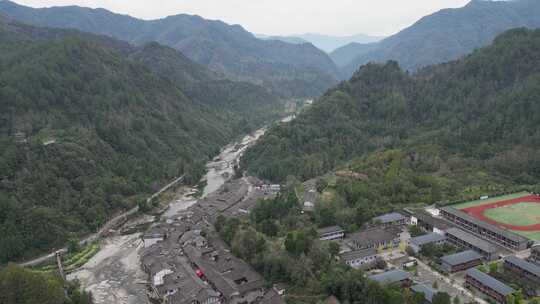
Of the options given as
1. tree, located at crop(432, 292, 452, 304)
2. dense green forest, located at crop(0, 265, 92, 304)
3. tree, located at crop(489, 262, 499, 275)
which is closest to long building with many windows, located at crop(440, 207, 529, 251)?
tree, located at crop(489, 262, 499, 275)

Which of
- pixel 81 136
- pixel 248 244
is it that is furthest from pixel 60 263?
pixel 81 136

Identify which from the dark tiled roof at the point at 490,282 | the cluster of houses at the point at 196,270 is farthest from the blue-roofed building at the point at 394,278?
the cluster of houses at the point at 196,270

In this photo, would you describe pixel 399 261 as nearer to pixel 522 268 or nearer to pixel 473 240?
pixel 473 240

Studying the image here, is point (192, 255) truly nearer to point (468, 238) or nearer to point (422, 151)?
point (468, 238)

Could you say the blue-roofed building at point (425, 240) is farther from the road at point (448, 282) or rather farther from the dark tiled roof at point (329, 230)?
the dark tiled roof at point (329, 230)

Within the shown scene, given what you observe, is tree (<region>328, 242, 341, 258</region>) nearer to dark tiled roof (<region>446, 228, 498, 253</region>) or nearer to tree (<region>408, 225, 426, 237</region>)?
tree (<region>408, 225, 426, 237</region>)

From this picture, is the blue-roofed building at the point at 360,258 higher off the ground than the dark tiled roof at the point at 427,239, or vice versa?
the dark tiled roof at the point at 427,239

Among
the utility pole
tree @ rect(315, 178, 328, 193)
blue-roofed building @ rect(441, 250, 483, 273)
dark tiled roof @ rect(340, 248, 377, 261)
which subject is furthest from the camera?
tree @ rect(315, 178, 328, 193)
